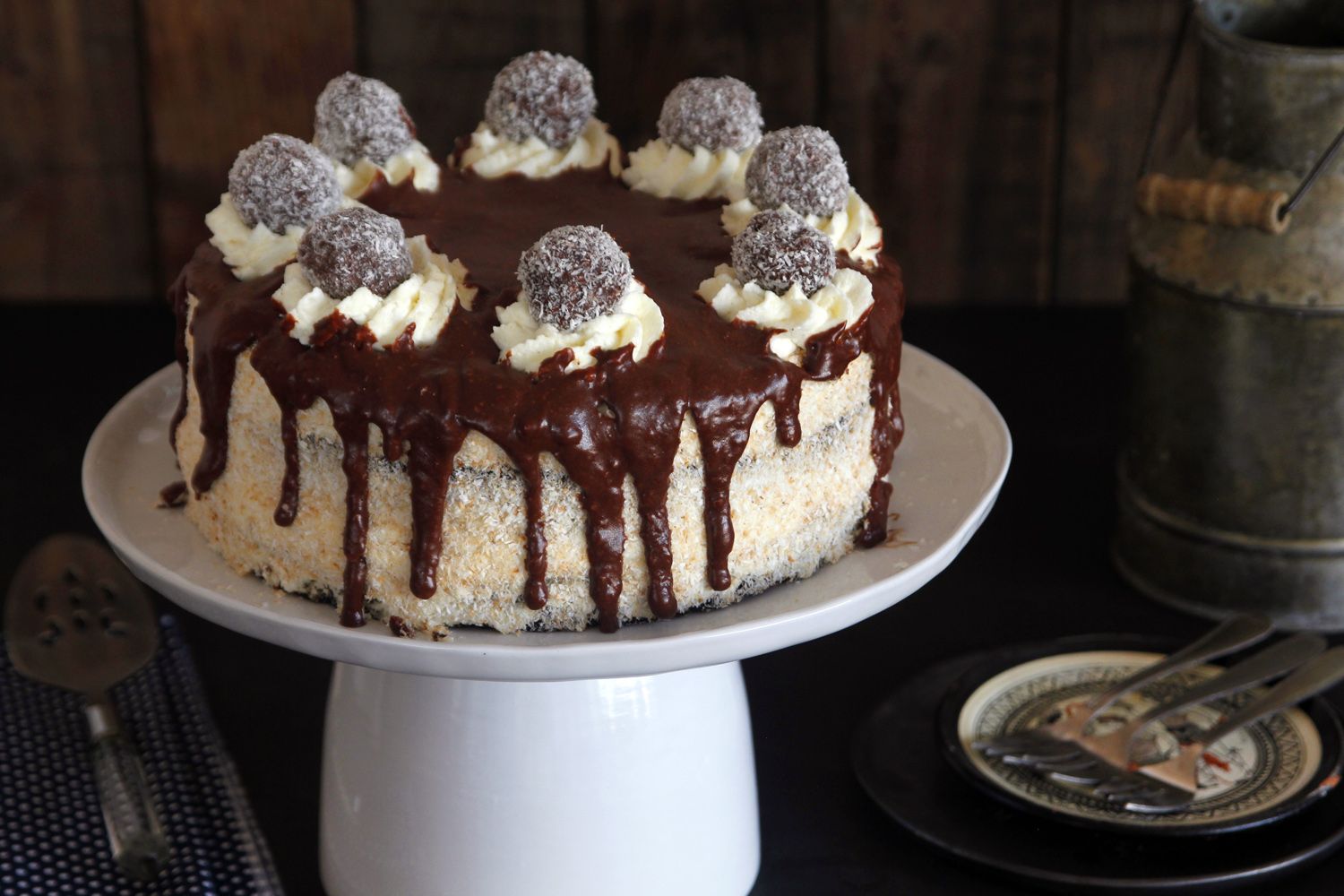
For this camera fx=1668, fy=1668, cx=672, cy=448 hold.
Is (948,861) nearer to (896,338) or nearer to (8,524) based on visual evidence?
(896,338)

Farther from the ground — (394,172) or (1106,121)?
(394,172)

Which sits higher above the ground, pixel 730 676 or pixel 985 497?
pixel 985 497

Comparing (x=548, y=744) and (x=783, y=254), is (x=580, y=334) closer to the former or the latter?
(x=783, y=254)

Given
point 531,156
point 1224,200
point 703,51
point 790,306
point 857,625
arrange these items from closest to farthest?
point 790,306, point 531,156, point 1224,200, point 857,625, point 703,51

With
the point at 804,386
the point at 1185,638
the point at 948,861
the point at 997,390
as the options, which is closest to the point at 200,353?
the point at 804,386

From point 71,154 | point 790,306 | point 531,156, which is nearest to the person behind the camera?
point 790,306

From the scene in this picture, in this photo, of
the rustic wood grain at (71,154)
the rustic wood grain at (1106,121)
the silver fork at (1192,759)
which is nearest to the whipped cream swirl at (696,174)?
the silver fork at (1192,759)

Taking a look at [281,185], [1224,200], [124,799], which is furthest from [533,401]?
[1224,200]

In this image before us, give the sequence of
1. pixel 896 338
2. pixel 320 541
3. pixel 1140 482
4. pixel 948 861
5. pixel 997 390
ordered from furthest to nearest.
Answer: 1. pixel 997 390
2. pixel 1140 482
3. pixel 948 861
4. pixel 896 338
5. pixel 320 541
